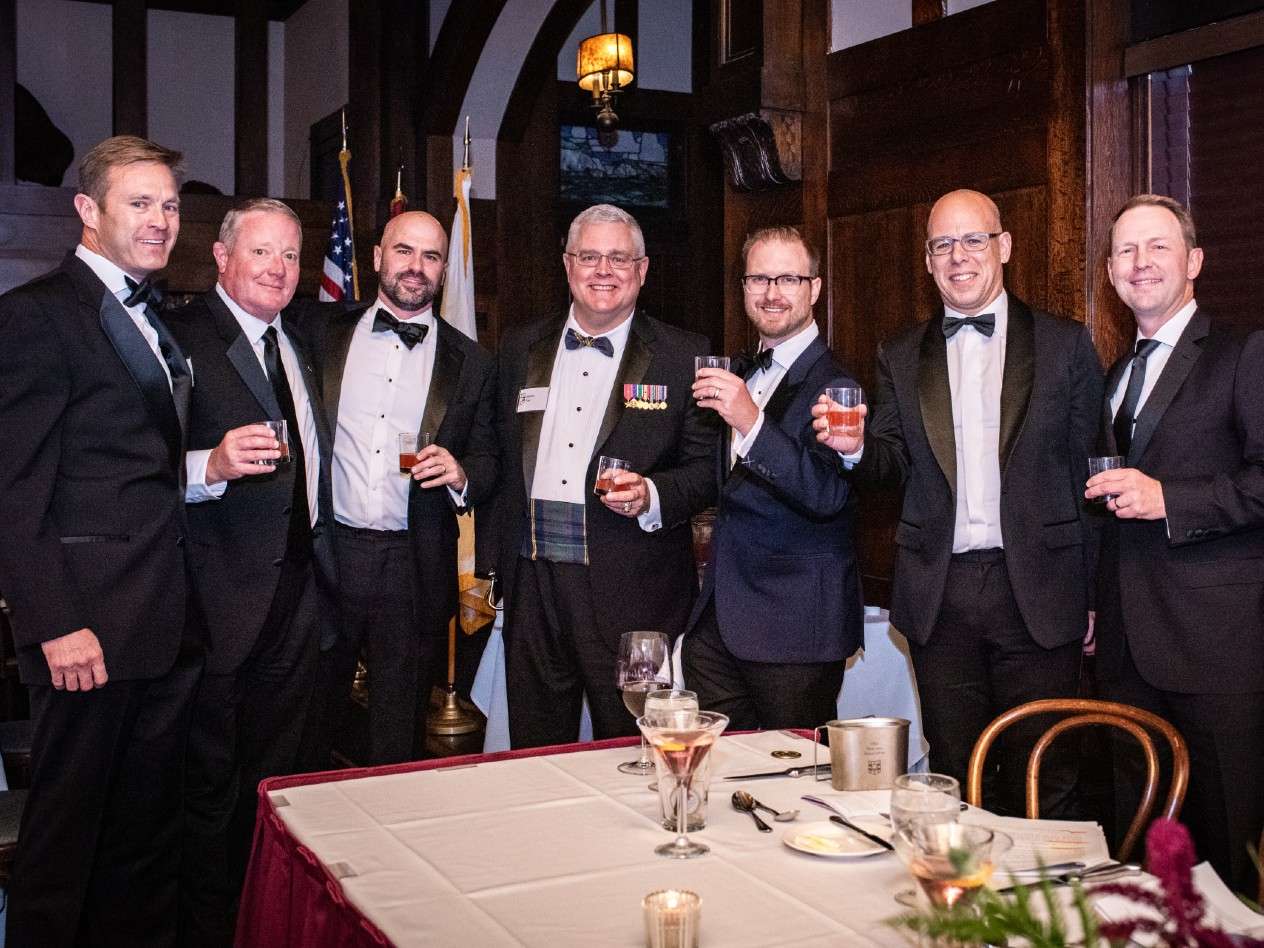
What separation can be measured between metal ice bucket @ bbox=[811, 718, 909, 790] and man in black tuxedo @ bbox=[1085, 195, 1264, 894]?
0.95 meters

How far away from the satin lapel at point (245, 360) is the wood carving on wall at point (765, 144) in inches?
78.0

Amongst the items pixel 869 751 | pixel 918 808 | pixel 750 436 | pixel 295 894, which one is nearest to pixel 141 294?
pixel 750 436

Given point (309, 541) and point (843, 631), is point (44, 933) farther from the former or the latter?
point (843, 631)

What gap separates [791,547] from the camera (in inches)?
128

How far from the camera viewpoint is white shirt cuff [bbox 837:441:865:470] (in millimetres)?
3062

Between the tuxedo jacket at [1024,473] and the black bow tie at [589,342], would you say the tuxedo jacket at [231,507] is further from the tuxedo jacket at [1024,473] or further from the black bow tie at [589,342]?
the tuxedo jacket at [1024,473]

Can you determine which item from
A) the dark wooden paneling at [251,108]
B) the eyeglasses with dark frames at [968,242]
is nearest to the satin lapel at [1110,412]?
the eyeglasses with dark frames at [968,242]

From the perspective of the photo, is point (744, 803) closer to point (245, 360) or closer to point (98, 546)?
point (98, 546)

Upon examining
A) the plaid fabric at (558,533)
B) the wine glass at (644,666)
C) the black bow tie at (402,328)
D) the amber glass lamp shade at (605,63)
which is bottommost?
the wine glass at (644,666)

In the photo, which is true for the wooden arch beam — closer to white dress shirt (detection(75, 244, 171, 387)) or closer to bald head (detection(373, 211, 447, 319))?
bald head (detection(373, 211, 447, 319))

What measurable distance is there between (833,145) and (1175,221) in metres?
1.85

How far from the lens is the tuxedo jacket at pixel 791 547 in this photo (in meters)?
3.16

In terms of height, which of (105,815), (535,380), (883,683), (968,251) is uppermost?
(968,251)

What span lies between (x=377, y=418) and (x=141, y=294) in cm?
81
